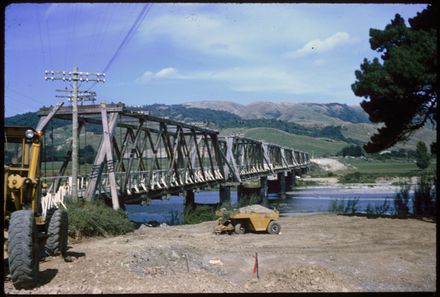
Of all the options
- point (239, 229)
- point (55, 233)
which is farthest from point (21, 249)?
point (239, 229)

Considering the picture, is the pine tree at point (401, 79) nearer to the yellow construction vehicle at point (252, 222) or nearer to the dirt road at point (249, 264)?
the dirt road at point (249, 264)

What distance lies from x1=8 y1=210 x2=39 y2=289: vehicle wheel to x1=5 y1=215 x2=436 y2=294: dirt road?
418mm

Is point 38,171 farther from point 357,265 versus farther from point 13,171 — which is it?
point 357,265

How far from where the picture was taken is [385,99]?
19.8 meters

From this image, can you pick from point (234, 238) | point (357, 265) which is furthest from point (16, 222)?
point (234, 238)

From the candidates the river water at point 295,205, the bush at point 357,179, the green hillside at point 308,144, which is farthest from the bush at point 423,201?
the green hillside at point 308,144

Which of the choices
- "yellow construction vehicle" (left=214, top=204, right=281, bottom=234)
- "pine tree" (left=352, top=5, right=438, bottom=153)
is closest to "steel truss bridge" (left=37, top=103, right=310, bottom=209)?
"yellow construction vehicle" (left=214, top=204, right=281, bottom=234)

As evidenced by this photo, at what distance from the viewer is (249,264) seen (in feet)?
39.7

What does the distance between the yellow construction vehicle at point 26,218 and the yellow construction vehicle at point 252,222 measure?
28.6 feet

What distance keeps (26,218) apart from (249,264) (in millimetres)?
6226

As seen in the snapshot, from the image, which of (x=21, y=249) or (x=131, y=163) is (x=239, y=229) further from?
(x=21, y=249)

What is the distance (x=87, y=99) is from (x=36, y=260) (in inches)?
660

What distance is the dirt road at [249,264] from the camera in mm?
9406

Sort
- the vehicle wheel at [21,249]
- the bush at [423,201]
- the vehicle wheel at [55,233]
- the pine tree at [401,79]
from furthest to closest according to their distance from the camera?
the bush at [423,201] < the pine tree at [401,79] < the vehicle wheel at [55,233] < the vehicle wheel at [21,249]
